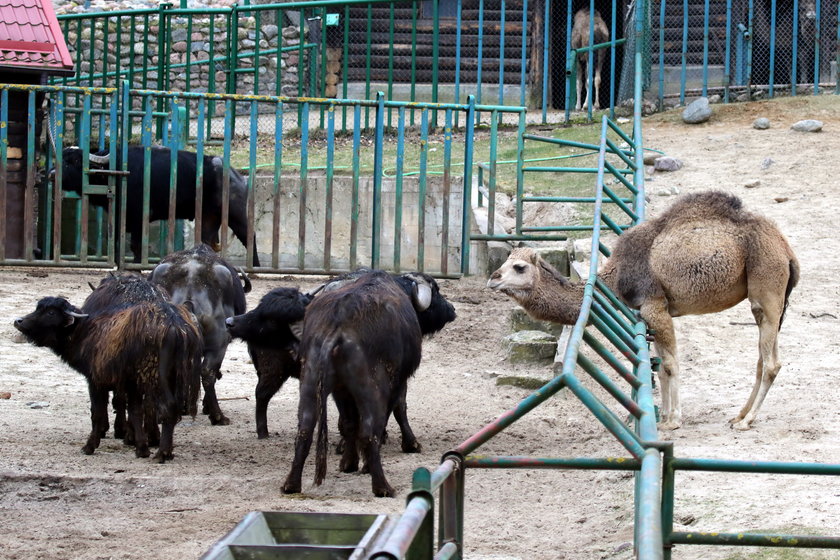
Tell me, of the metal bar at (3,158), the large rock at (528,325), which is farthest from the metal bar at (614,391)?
the metal bar at (3,158)

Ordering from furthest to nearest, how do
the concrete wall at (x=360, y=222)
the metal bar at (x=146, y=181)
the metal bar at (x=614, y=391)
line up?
the concrete wall at (x=360, y=222) < the metal bar at (x=146, y=181) < the metal bar at (x=614, y=391)

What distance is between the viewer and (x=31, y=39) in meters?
14.9

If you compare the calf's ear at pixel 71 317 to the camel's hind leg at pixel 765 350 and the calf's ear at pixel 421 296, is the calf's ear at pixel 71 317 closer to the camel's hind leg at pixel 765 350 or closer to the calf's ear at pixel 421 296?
the calf's ear at pixel 421 296

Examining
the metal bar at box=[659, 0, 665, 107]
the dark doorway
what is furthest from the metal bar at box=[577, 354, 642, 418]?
the dark doorway

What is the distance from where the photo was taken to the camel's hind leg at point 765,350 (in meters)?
8.87

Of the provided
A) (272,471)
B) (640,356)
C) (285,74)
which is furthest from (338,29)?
(640,356)

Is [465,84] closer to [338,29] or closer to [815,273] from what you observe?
[338,29]

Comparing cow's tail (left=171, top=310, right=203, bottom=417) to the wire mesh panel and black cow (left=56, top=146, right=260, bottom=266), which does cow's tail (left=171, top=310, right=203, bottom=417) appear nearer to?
black cow (left=56, top=146, right=260, bottom=266)

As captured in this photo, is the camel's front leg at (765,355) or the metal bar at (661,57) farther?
the metal bar at (661,57)

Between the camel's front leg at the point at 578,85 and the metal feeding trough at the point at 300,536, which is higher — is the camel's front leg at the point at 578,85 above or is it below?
above

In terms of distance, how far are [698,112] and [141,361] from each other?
1334 centimetres

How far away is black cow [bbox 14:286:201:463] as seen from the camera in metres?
8.09

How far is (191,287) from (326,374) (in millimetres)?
2492

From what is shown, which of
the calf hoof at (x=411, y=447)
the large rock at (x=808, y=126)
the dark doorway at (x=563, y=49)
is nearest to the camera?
the calf hoof at (x=411, y=447)
